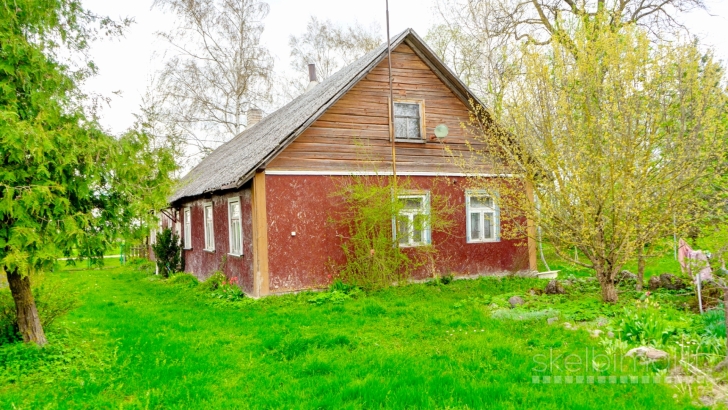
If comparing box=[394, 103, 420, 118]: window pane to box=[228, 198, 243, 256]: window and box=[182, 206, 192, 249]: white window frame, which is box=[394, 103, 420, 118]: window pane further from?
box=[182, 206, 192, 249]: white window frame

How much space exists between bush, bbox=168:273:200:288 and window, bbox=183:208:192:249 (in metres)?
1.52

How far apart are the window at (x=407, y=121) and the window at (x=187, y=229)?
8238 millimetres

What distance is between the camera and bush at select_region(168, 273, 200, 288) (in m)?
14.5

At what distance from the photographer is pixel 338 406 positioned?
15.0 ft

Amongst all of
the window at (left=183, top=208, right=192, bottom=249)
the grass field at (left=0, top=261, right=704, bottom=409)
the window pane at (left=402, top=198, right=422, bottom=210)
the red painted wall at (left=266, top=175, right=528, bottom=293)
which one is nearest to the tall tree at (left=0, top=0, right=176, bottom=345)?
the grass field at (left=0, top=261, right=704, bottom=409)

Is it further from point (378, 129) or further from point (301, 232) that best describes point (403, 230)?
point (378, 129)

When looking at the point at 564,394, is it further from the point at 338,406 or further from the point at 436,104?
the point at 436,104

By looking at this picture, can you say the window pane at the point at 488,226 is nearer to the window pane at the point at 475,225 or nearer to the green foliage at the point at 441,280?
the window pane at the point at 475,225

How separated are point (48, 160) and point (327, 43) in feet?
79.3

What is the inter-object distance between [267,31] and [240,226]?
55.7 feet

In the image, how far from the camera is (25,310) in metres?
6.36

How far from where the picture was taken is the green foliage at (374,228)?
1098 cm

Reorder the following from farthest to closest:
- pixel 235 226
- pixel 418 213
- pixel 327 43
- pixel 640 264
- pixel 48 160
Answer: pixel 327 43 → pixel 235 226 → pixel 418 213 → pixel 640 264 → pixel 48 160

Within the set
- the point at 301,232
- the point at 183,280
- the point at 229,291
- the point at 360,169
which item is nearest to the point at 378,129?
the point at 360,169
